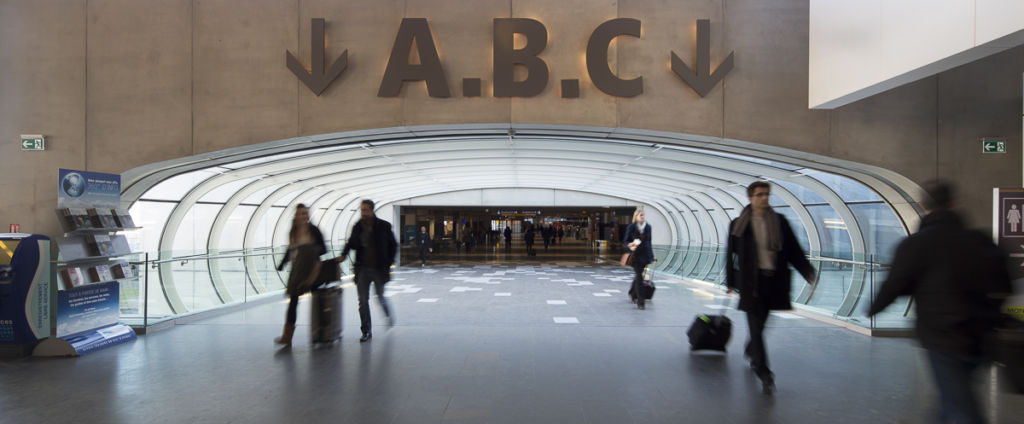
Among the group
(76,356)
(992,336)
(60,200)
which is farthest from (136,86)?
(992,336)

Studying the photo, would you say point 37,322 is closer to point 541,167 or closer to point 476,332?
point 476,332

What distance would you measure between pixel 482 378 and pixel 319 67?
182 inches

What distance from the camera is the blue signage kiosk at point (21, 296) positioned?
5.45m

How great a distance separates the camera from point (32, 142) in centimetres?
704

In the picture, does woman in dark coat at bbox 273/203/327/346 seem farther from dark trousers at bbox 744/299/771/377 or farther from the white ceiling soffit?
the white ceiling soffit

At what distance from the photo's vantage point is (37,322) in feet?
18.2

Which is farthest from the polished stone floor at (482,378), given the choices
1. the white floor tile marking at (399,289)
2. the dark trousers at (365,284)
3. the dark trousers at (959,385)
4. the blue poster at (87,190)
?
the white floor tile marking at (399,289)

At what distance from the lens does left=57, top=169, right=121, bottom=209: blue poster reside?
585cm

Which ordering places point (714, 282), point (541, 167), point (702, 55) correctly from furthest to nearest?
point (541, 167), point (714, 282), point (702, 55)

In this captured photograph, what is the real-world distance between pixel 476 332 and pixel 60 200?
463 cm

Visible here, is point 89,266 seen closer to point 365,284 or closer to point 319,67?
point 365,284

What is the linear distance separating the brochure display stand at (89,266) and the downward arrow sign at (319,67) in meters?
2.50

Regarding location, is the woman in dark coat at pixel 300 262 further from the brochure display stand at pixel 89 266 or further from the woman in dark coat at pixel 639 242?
the woman in dark coat at pixel 639 242

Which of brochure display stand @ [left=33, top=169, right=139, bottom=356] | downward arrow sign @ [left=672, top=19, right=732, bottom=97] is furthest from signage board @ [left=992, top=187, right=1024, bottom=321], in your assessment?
brochure display stand @ [left=33, top=169, right=139, bottom=356]
